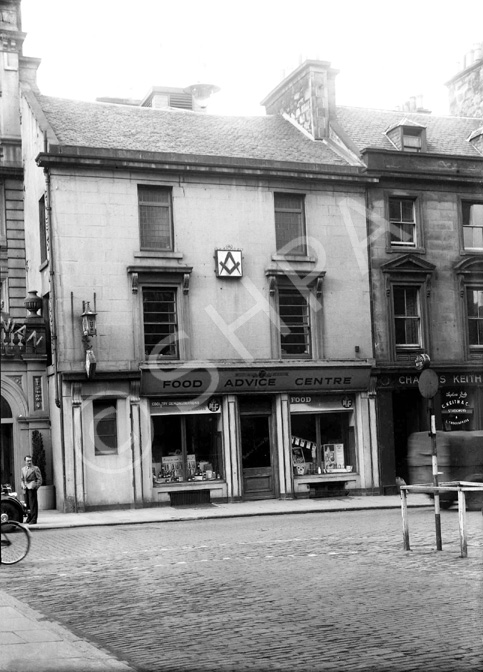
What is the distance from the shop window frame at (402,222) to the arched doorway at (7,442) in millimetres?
12732

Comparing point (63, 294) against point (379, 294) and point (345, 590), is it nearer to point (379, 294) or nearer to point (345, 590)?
point (379, 294)

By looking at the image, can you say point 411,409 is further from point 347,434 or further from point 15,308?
point 15,308

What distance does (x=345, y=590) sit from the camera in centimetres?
1194

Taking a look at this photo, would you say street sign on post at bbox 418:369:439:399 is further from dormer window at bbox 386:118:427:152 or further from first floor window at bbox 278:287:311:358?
dormer window at bbox 386:118:427:152

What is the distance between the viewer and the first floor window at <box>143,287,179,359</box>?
95.0 ft

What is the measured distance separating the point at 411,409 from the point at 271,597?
21180mm

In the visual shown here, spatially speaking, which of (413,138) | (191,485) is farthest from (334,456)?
(413,138)

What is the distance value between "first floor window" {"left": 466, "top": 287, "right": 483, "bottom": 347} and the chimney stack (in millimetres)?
7223

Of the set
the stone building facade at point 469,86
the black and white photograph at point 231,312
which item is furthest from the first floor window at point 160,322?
the stone building facade at point 469,86

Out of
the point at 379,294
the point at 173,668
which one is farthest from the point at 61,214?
the point at 173,668

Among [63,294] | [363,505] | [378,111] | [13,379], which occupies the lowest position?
[363,505]

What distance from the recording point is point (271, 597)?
11.6 m

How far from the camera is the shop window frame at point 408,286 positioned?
31.4 m

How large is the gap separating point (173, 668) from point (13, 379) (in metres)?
22.1
